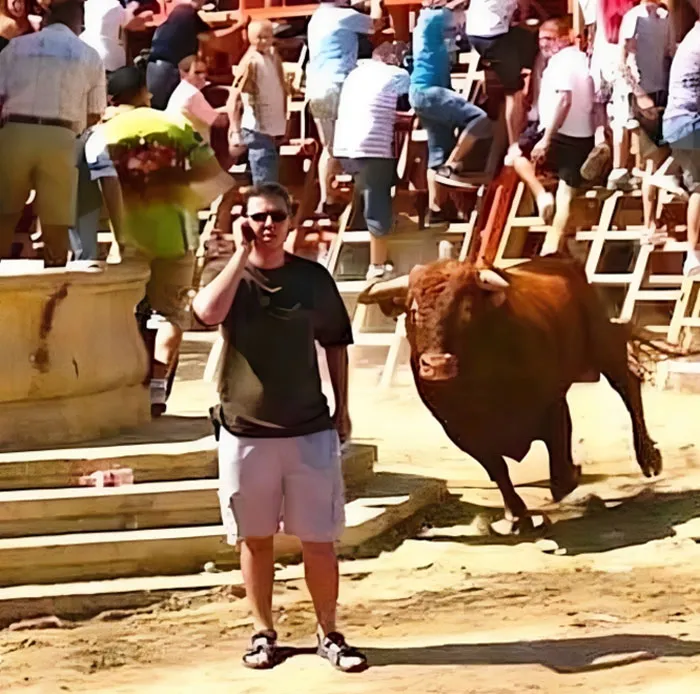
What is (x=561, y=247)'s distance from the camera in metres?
12.8

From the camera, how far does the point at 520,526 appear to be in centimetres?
830

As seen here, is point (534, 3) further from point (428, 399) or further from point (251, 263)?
point (251, 263)

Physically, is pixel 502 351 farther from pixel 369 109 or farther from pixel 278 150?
pixel 278 150

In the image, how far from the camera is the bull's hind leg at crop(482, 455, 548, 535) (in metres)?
8.29

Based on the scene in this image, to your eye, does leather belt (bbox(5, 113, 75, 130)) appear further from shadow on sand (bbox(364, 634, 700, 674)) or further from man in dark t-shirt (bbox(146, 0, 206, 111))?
man in dark t-shirt (bbox(146, 0, 206, 111))

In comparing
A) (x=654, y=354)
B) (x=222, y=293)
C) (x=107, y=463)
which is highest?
(x=222, y=293)

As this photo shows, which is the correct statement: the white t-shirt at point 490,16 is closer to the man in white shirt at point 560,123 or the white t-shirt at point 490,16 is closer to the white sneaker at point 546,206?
the man in white shirt at point 560,123

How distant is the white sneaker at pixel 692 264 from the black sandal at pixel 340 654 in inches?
261

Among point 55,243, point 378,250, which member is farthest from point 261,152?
point 55,243

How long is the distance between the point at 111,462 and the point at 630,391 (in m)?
3.00

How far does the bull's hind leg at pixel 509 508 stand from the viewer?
829 cm

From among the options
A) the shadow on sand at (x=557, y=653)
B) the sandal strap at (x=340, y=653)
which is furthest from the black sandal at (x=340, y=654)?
the shadow on sand at (x=557, y=653)

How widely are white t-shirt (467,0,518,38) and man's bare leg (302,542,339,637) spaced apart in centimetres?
691

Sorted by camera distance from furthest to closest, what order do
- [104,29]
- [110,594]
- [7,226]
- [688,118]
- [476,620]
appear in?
1. [104,29]
2. [688,118]
3. [7,226]
4. [110,594]
5. [476,620]
